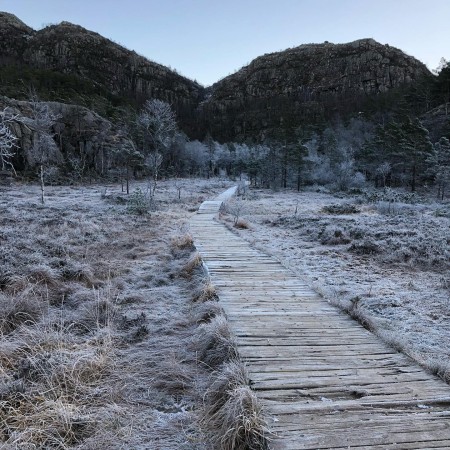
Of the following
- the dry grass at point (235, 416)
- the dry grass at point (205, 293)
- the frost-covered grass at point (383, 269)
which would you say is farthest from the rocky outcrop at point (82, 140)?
the dry grass at point (235, 416)

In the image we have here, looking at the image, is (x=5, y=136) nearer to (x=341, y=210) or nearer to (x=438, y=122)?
(x=341, y=210)

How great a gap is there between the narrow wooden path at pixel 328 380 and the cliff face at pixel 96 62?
75.6 m

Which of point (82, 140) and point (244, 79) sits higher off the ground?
point (244, 79)

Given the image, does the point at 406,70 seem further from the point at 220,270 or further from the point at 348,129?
the point at 220,270

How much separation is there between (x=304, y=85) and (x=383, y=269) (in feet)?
432

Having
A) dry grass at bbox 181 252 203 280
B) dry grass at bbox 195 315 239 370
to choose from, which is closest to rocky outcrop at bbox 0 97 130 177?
dry grass at bbox 181 252 203 280

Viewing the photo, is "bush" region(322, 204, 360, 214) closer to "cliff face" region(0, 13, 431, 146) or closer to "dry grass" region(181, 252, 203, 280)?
"dry grass" region(181, 252, 203, 280)

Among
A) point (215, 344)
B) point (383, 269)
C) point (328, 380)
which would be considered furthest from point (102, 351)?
point (383, 269)

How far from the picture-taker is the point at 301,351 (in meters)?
3.90

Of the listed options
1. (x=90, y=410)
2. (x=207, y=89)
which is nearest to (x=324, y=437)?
(x=90, y=410)

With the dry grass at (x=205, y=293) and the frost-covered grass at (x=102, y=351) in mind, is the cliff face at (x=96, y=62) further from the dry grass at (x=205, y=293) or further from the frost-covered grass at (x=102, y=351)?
the dry grass at (x=205, y=293)

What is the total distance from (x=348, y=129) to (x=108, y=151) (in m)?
48.1

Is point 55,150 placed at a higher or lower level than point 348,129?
lower

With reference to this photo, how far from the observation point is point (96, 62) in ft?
366
